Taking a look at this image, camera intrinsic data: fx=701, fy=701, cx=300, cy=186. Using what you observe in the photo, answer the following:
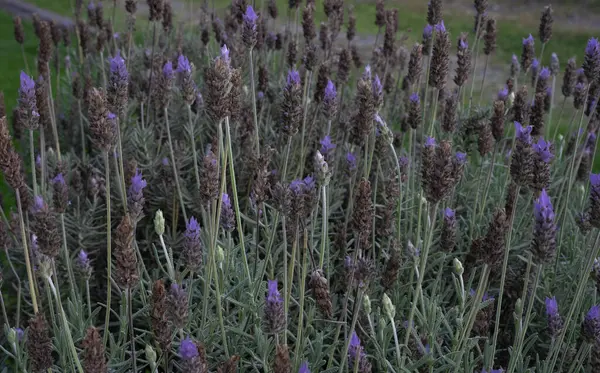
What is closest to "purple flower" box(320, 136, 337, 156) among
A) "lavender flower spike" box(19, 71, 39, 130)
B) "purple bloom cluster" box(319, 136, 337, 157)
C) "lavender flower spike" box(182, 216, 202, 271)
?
"purple bloom cluster" box(319, 136, 337, 157)

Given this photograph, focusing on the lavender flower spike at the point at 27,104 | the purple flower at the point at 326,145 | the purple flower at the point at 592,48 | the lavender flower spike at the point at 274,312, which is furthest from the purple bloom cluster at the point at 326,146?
the purple flower at the point at 592,48

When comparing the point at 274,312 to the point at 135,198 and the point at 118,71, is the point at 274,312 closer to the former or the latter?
the point at 135,198

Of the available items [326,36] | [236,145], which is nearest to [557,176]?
[326,36]

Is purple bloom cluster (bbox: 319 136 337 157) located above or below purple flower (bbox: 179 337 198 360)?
above

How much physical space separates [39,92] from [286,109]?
31.2 inches

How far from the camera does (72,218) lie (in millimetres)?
2445

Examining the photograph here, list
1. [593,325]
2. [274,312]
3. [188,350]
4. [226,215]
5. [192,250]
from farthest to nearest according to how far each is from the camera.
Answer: [226,215]
[192,250]
[593,325]
[274,312]
[188,350]

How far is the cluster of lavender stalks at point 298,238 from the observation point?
1443mm

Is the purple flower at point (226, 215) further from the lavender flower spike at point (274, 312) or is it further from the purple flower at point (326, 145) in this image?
the lavender flower spike at point (274, 312)

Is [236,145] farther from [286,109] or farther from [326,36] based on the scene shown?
[286,109]

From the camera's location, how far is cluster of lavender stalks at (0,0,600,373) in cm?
144

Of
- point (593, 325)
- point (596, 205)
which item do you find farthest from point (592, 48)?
point (593, 325)

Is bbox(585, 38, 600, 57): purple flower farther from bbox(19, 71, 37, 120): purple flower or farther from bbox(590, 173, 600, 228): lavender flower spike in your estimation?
bbox(19, 71, 37, 120): purple flower

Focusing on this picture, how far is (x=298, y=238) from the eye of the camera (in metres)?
1.70
